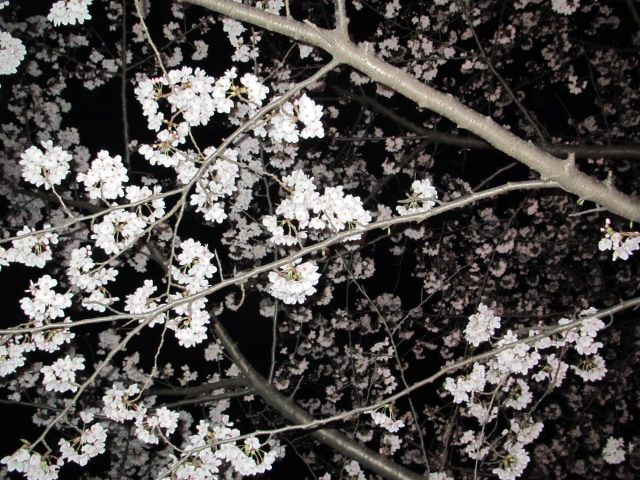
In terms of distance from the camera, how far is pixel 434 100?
234cm

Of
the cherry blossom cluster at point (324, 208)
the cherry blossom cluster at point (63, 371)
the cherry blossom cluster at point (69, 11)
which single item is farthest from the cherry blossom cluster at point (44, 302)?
the cherry blossom cluster at point (69, 11)

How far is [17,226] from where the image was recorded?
6.82 metres

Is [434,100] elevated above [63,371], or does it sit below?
above

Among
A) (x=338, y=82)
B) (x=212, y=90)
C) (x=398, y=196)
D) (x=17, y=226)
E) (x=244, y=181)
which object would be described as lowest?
(x=212, y=90)

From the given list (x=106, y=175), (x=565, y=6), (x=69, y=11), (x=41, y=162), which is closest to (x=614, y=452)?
(x=565, y=6)

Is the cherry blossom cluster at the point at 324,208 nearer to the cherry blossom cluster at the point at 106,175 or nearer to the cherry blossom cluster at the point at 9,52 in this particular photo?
the cherry blossom cluster at the point at 106,175

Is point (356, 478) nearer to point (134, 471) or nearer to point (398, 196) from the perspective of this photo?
point (134, 471)

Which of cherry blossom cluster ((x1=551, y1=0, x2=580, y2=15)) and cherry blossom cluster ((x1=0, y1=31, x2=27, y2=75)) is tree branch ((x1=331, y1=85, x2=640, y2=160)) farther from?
cherry blossom cluster ((x1=0, y1=31, x2=27, y2=75))

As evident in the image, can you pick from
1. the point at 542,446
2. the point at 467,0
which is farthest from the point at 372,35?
the point at 542,446

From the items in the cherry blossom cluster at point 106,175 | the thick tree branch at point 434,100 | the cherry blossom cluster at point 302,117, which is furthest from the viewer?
the cherry blossom cluster at point 106,175

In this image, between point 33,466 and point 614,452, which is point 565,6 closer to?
point 614,452

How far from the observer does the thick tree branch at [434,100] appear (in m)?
2.21

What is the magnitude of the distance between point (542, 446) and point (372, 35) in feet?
26.1

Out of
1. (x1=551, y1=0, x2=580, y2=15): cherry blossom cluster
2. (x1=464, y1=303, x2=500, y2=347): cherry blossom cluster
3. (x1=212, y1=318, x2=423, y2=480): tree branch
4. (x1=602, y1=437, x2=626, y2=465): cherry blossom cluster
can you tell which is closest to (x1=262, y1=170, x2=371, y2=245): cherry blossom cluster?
(x1=212, y1=318, x2=423, y2=480): tree branch
